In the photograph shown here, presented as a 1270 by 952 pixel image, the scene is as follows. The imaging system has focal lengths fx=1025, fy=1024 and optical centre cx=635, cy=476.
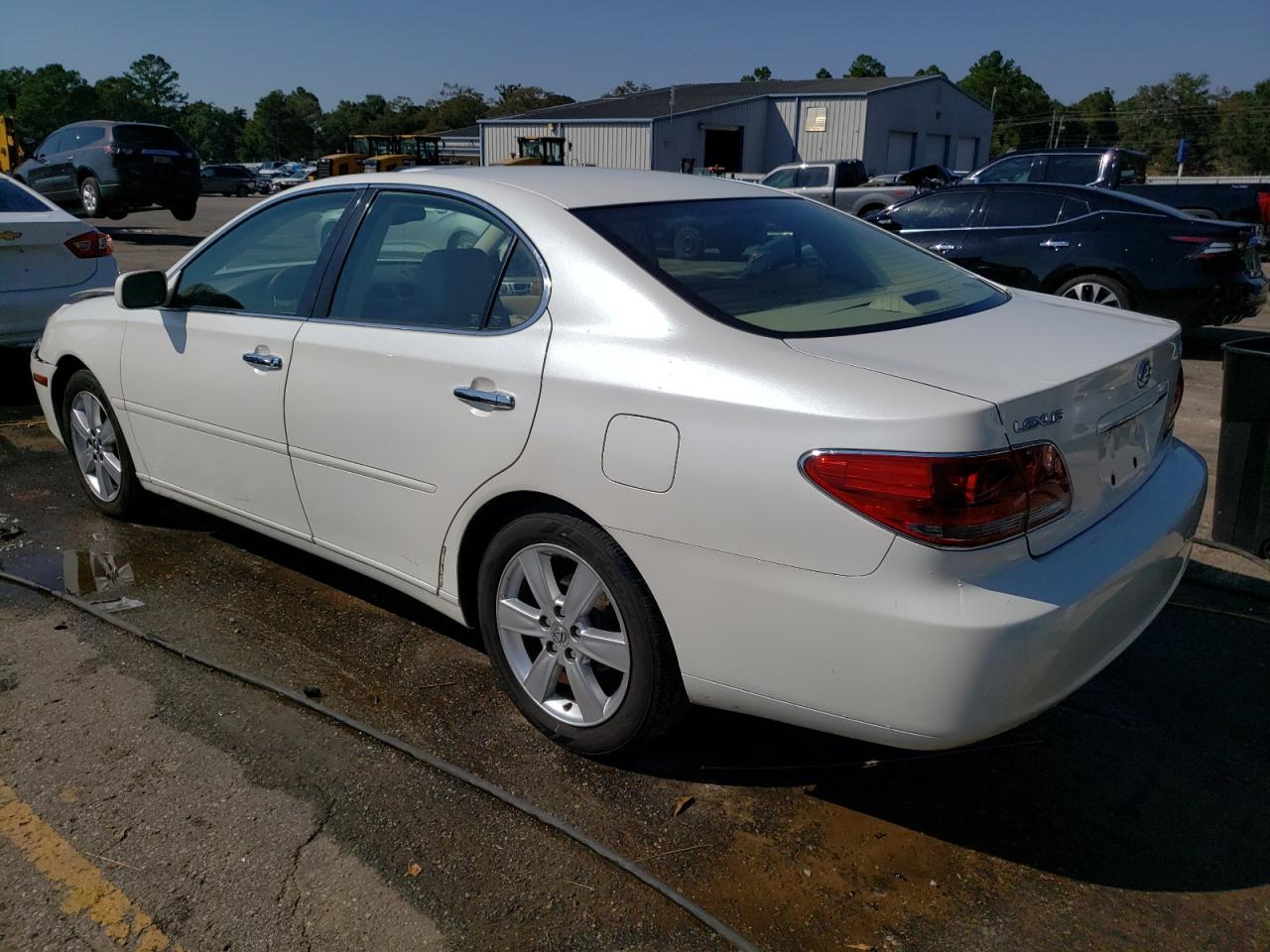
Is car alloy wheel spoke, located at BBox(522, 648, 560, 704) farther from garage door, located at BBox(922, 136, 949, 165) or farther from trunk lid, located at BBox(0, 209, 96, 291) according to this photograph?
garage door, located at BBox(922, 136, 949, 165)

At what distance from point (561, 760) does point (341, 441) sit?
4.17ft

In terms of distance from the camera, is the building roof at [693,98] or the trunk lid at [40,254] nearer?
the trunk lid at [40,254]

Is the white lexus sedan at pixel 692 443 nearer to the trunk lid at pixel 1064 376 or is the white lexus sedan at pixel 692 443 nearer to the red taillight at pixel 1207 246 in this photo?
the trunk lid at pixel 1064 376

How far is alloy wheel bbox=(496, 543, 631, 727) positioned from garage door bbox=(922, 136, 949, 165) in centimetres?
5373

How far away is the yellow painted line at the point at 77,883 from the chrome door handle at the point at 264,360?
5.09 ft

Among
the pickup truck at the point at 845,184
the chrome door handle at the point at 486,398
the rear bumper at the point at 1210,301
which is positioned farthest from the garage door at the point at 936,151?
the chrome door handle at the point at 486,398

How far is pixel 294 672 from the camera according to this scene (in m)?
3.48

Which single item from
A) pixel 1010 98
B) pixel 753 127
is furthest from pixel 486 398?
pixel 1010 98

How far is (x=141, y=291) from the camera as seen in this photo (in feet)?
13.4

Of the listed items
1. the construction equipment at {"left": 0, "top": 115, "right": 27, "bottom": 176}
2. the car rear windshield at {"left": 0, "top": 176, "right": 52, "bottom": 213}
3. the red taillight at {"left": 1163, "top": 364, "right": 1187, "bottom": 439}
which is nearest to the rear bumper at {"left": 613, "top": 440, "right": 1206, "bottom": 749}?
the red taillight at {"left": 1163, "top": 364, "right": 1187, "bottom": 439}

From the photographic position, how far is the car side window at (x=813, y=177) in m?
22.1

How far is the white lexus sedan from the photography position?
7.35ft

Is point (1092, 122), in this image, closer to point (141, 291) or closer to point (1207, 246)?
point (1207, 246)

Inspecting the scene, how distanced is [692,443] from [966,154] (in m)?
59.9
